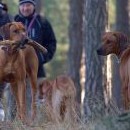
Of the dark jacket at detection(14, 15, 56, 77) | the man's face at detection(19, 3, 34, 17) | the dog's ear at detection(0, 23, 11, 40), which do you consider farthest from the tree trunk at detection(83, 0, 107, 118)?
the dog's ear at detection(0, 23, 11, 40)

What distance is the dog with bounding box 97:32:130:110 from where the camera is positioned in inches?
454

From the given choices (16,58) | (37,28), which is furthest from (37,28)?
(16,58)

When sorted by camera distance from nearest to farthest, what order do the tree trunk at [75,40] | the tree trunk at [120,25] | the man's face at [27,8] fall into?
the man's face at [27,8]
the tree trunk at [75,40]
the tree trunk at [120,25]

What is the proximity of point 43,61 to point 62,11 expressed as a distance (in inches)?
1216

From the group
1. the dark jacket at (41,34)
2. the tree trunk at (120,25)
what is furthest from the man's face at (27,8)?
the tree trunk at (120,25)

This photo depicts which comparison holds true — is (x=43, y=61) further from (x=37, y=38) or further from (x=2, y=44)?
(x=2, y=44)

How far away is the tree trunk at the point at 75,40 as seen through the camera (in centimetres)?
1872

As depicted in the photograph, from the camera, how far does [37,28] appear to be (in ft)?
41.4

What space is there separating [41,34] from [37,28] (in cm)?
14

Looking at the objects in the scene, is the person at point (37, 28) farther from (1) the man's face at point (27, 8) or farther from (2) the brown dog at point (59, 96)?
(2) the brown dog at point (59, 96)

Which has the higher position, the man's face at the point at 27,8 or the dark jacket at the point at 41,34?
the man's face at the point at 27,8

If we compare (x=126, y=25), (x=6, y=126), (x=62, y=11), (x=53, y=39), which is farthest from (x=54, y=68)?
(x=6, y=126)

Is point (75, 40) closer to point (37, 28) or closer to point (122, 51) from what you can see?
point (37, 28)

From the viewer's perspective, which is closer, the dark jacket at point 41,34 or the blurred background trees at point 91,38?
the dark jacket at point 41,34
